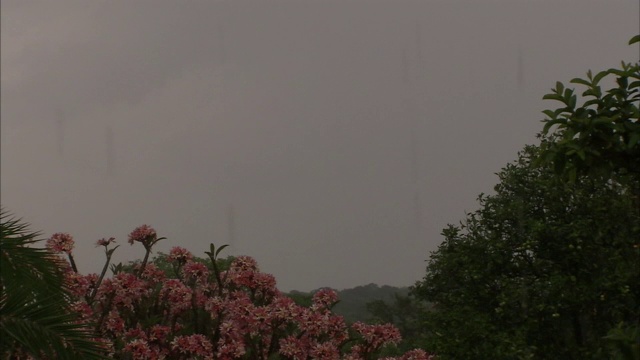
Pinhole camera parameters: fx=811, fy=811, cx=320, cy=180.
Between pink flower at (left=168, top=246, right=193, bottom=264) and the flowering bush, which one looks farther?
pink flower at (left=168, top=246, right=193, bottom=264)

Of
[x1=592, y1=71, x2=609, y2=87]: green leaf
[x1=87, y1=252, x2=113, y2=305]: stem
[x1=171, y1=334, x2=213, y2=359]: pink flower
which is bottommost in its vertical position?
[x1=171, y1=334, x2=213, y2=359]: pink flower

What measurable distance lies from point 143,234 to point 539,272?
10320 mm

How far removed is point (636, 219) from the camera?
16.9 meters

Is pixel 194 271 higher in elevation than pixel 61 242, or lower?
lower

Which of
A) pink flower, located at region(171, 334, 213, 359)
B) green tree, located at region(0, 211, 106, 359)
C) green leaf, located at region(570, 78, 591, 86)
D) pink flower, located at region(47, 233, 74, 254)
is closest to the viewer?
green tree, located at region(0, 211, 106, 359)

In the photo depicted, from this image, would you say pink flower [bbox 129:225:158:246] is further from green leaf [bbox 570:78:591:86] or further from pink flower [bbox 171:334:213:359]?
green leaf [bbox 570:78:591:86]

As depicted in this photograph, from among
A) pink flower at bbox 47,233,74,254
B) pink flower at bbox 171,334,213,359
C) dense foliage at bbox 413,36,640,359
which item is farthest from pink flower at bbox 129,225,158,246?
dense foliage at bbox 413,36,640,359

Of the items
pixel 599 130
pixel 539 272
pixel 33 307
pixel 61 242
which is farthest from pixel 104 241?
pixel 539 272

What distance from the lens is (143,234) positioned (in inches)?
393

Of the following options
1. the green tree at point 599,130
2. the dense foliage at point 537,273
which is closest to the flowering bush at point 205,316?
the green tree at point 599,130

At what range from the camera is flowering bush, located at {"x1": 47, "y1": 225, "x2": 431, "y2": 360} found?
28.2 ft

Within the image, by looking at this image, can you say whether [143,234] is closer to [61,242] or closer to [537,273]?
[61,242]

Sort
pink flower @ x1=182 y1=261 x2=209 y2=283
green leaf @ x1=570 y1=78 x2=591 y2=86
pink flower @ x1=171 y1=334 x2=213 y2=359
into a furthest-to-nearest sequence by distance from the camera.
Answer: pink flower @ x1=182 y1=261 x2=209 y2=283
pink flower @ x1=171 y1=334 x2=213 y2=359
green leaf @ x1=570 y1=78 x2=591 y2=86

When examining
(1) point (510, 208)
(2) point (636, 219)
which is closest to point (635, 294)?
(2) point (636, 219)
